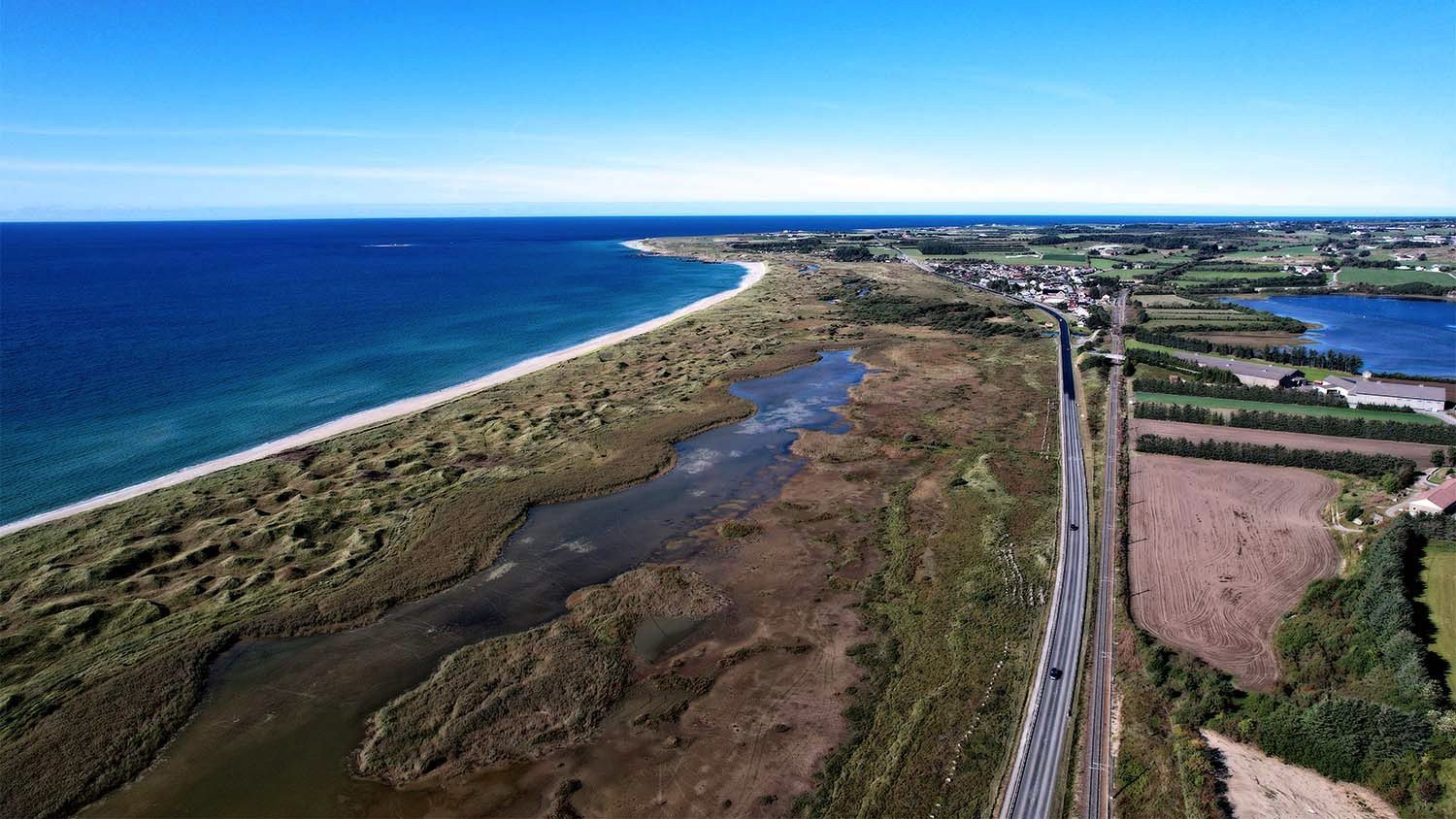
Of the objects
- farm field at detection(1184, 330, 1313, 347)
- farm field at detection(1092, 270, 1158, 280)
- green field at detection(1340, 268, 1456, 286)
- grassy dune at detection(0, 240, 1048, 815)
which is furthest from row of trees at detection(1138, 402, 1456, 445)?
green field at detection(1340, 268, 1456, 286)

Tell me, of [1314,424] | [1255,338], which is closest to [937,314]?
[1255,338]

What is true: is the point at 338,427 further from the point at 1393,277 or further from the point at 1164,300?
the point at 1393,277

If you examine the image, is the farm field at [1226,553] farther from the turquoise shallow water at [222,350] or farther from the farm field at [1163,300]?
the farm field at [1163,300]

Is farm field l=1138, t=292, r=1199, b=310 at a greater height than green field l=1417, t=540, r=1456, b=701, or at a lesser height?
greater

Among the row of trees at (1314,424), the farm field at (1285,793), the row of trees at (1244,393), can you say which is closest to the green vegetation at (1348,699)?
the farm field at (1285,793)

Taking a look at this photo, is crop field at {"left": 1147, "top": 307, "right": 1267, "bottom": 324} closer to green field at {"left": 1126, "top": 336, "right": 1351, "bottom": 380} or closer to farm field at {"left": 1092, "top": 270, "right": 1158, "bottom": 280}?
green field at {"left": 1126, "top": 336, "right": 1351, "bottom": 380}

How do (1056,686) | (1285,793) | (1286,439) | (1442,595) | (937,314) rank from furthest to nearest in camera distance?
(937,314), (1286,439), (1442,595), (1056,686), (1285,793)

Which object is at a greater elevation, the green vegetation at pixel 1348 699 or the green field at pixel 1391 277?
the green field at pixel 1391 277
